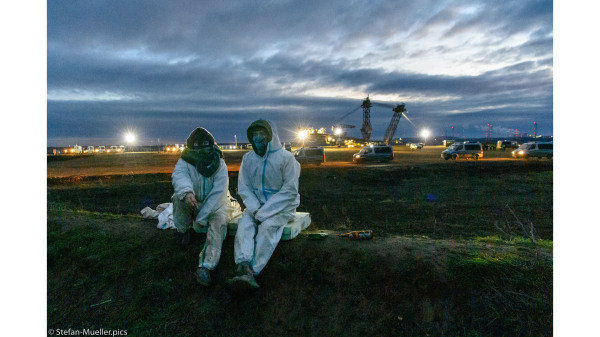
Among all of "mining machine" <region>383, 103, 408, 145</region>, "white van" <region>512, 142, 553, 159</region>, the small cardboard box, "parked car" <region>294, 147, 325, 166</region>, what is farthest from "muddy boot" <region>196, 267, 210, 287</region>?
"mining machine" <region>383, 103, 408, 145</region>

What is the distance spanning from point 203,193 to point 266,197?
0.87 m

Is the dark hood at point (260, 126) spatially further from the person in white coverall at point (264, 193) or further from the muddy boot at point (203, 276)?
the muddy boot at point (203, 276)

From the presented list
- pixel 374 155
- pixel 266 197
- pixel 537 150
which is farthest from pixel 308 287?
pixel 537 150

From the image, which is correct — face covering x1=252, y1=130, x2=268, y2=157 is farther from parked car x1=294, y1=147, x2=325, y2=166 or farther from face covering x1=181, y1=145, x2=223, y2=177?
parked car x1=294, y1=147, x2=325, y2=166

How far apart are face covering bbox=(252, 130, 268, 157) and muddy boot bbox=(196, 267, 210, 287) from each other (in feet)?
5.33

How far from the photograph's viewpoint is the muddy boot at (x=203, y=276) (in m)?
3.45

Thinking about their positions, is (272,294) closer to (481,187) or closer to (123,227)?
(123,227)

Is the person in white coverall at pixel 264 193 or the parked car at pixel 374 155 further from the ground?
the parked car at pixel 374 155

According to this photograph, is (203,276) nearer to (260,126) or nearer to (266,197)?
(266,197)

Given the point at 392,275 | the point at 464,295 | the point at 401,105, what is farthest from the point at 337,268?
the point at 401,105

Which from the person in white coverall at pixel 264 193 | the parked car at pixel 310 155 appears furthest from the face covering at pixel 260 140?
the parked car at pixel 310 155

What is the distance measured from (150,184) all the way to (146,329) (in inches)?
481

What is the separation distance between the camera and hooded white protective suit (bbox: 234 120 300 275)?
344 centimetres

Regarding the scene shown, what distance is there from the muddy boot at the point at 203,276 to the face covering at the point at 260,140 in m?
1.63
